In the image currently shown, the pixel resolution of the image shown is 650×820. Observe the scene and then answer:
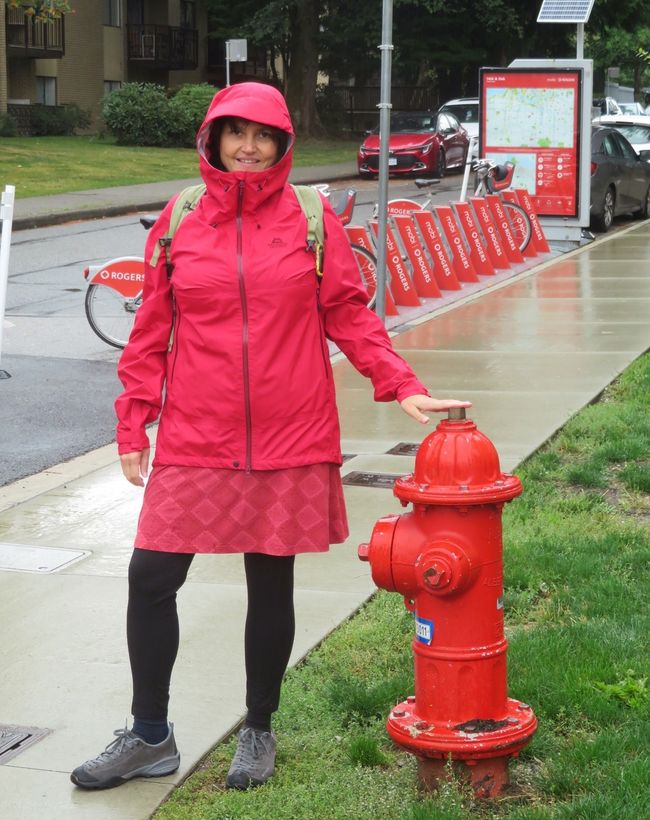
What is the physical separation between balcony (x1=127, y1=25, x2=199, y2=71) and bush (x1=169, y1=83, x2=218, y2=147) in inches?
393

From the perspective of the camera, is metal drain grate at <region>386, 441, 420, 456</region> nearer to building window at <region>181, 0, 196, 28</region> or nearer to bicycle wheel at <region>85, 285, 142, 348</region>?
bicycle wheel at <region>85, 285, 142, 348</region>

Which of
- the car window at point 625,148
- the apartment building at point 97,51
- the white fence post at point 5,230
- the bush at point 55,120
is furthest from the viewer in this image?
the apartment building at point 97,51

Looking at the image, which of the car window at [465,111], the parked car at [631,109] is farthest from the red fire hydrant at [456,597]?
the parked car at [631,109]

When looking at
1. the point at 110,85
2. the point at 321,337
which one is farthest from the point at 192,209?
the point at 110,85

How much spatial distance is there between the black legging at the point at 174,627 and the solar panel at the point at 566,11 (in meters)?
18.1

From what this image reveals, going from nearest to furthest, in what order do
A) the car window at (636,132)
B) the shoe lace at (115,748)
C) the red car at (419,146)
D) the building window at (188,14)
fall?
1. the shoe lace at (115,748)
2. the car window at (636,132)
3. the red car at (419,146)
4. the building window at (188,14)

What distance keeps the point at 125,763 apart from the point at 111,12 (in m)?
46.1

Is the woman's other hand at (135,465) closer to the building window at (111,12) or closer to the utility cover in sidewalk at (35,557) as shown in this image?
the utility cover in sidewalk at (35,557)

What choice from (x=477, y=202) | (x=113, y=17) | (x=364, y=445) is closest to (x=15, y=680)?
(x=364, y=445)

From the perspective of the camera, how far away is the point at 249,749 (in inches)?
148

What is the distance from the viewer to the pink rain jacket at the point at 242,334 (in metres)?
3.54

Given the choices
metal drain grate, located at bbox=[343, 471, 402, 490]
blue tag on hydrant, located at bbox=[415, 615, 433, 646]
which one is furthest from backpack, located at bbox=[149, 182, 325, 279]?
metal drain grate, located at bbox=[343, 471, 402, 490]

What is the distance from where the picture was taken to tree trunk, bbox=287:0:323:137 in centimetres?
4400

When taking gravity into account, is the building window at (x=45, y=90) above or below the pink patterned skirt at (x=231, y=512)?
above
